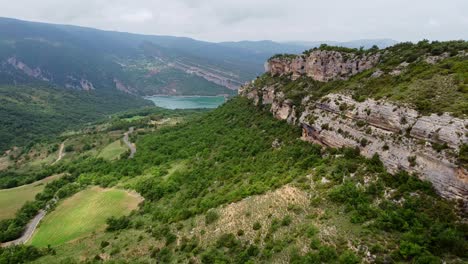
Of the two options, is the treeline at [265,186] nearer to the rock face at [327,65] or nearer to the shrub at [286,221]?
the shrub at [286,221]

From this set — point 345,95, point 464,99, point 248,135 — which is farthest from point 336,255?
point 248,135

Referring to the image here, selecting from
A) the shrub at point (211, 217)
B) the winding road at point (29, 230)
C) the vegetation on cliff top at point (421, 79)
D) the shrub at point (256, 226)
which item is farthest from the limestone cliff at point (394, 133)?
the winding road at point (29, 230)

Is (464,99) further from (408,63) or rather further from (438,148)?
(408,63)

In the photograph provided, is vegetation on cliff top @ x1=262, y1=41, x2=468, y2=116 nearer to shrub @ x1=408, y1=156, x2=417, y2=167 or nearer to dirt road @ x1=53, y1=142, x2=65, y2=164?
shrub @ x1=408, y1=156, x2=417, y2=167

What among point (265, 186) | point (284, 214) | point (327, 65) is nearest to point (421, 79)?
point (265, 186)

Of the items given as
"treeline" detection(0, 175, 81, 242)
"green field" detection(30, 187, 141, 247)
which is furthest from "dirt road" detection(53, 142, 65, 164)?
"green field" detection(30, 187, 141, 247)

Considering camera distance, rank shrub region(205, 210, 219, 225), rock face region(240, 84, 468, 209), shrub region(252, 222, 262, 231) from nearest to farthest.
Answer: rock face region(240, 84, 468, 209) < shrub region(252, 222, 262, 231) < shrub region(205, 210, 219, 225)
